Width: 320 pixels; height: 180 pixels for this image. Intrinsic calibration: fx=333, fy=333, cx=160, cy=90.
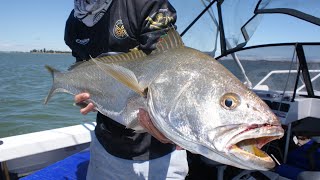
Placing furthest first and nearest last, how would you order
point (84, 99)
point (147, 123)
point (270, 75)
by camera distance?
point (270, 75) → point (84, 99) → point (147, 123)

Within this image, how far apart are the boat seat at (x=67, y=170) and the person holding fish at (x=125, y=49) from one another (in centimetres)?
117

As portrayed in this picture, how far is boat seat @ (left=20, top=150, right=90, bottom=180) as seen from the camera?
136 inches

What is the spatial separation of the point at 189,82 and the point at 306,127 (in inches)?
126

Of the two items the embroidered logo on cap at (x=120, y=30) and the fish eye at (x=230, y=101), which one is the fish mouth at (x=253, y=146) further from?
the embroidered logo on cap at (x=120, y=30)

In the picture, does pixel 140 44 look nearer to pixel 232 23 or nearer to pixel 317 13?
pixel 317 13

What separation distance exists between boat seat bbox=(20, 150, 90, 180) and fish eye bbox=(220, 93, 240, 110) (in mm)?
2435

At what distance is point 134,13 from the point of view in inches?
84.6

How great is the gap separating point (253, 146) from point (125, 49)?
1197 mm

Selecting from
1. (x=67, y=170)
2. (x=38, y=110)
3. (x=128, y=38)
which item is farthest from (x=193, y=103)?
(x=38, y=110)

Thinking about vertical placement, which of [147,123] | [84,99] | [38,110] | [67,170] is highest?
[147,123]

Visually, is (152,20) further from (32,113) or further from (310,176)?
(32,113)

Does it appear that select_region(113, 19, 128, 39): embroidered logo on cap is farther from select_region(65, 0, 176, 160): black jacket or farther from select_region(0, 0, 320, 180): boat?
select_region(0, 0, 320, 180): boat

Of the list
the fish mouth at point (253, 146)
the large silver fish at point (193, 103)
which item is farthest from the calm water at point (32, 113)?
the fish mouth at point (253, 146)

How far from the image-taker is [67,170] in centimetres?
358
